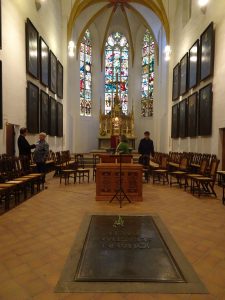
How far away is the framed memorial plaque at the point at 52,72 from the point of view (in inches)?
559

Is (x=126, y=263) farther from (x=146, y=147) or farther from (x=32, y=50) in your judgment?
(x=32, y=50)

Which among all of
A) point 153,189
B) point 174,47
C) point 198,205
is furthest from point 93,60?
point 198,205

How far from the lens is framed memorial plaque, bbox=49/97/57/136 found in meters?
14.3

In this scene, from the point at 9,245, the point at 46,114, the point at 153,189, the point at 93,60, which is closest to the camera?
the point at 9,245

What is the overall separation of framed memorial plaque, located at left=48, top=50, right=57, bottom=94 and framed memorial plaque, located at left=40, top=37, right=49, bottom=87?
1.85 feet

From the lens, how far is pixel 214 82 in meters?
10.5

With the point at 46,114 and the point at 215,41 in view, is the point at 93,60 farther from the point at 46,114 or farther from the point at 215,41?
the point at 215,41

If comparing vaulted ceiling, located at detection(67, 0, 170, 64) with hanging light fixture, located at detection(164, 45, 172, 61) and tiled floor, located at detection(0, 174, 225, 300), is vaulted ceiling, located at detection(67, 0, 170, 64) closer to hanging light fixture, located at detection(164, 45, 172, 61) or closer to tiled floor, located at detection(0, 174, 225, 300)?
hanging light fixture, located at detection(164, 45, 172, 61)

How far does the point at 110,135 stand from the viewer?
21.3m

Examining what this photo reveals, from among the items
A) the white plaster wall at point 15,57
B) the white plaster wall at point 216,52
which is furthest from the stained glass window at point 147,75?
the white plaster wall at point 15,57

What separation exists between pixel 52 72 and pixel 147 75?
1098 centimetres

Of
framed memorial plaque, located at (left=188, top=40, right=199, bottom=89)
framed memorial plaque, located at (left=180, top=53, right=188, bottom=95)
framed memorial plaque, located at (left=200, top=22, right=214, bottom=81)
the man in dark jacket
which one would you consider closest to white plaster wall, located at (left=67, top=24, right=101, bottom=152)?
framed memorial plaque, located at (left=180, top=53, right=188, bottom=95)

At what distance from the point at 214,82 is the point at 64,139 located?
1052cm

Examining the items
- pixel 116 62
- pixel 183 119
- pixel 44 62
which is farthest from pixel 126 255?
pixel 116 62
